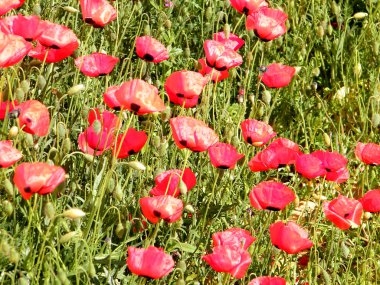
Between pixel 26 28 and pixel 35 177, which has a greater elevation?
pixel 26 28

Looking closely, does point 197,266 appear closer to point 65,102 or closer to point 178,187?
point 178,187

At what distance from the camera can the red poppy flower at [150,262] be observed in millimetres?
2316

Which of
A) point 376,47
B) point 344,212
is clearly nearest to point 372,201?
point 344,212

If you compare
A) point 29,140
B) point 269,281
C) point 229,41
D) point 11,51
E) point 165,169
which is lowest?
point 165,169

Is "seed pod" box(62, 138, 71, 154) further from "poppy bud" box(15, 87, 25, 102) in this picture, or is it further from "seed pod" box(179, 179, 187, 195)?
"seed pod" box(179, 179, 187, 195)

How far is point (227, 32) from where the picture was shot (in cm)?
362

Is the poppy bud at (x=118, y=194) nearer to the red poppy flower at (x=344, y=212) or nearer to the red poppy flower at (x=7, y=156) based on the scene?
the red poppy flower at (x=7, y=156)

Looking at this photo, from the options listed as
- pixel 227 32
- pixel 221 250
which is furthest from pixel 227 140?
pixel 221 250

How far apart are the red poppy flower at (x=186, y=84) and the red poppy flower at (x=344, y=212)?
0.54m

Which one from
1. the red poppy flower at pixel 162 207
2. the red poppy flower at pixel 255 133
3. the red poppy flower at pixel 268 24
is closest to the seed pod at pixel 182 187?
the red poppy flower at pixel 162 207

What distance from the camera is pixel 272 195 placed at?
270 centimetres

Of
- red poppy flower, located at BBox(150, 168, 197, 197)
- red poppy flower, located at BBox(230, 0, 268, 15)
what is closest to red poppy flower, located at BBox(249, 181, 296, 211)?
red poppy flower, located at BBox(150, 168, 197, 197)

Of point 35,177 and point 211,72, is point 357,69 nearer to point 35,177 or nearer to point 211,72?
point 211,72

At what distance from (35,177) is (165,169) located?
1.02 m
